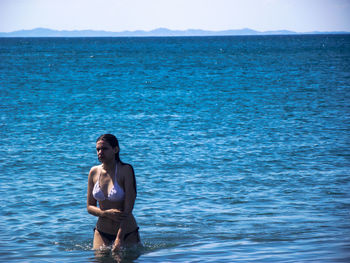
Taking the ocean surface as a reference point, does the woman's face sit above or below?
above

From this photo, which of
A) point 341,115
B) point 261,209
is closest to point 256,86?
point 341,115

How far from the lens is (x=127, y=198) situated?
6.36m

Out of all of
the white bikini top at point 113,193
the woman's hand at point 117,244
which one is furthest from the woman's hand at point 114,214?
the woman's hand at point 117,244

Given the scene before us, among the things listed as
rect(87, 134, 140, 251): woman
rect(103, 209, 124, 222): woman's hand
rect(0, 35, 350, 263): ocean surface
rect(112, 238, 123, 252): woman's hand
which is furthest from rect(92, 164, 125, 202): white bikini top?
rect(0, 35, 350, 263): ocean surface

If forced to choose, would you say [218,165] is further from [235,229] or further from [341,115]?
[341,115]

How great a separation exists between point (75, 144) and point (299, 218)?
10.8 meters

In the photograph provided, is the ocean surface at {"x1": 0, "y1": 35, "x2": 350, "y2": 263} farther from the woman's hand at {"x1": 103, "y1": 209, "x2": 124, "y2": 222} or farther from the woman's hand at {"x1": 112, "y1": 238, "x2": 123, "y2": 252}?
the woman's hand at {"x1": 103, "y1": 209, "x2": 124, "y2": 222}

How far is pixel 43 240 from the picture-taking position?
914cm

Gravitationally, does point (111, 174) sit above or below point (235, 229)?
above

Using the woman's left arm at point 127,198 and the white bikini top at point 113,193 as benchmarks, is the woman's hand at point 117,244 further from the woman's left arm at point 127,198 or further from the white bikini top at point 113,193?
the white bikini top at point 113,193

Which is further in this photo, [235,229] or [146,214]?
[146,214]

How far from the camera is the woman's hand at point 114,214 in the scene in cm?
643

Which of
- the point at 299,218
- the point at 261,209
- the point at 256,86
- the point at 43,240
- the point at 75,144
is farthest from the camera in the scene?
the point at 256,86

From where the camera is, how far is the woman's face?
6.24 metres
